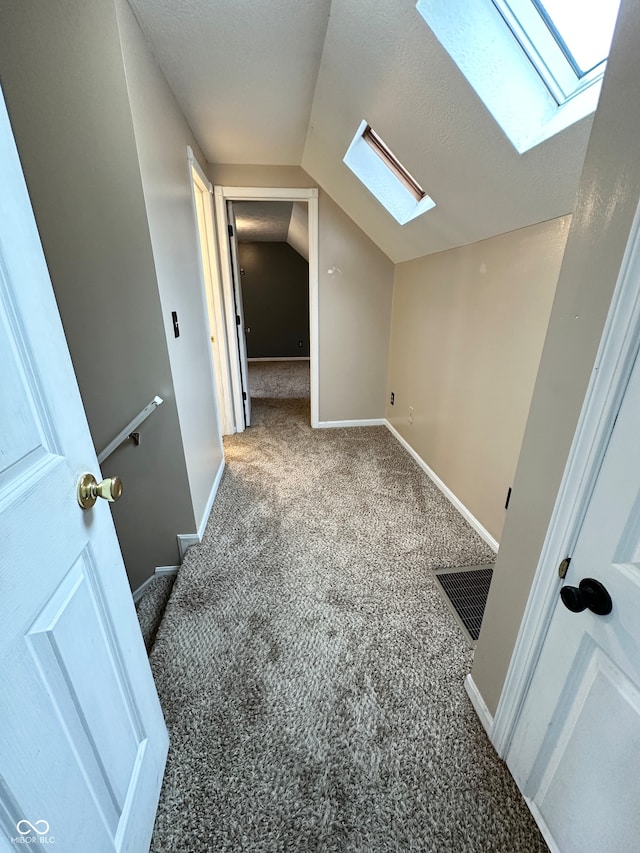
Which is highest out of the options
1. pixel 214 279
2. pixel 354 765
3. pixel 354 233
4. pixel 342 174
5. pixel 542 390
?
pixel 342 174

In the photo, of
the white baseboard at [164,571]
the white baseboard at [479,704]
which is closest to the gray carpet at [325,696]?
the white baseboard at [479,704]

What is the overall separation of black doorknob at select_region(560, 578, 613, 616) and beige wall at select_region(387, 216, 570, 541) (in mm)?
1124

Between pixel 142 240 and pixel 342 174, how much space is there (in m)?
1.62

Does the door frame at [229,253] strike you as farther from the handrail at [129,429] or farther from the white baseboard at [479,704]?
the white baseboard at [479,704]

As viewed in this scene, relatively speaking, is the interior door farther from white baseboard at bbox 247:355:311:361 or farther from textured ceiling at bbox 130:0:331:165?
white baseboard at bbox 247:355:311:361

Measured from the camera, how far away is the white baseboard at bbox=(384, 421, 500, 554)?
1.97m

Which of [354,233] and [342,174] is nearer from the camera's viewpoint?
[342,174]

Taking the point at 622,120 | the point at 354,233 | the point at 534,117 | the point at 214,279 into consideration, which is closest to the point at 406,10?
the point at 534,117

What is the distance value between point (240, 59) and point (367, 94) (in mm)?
593

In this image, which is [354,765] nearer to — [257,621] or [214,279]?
[257,621]

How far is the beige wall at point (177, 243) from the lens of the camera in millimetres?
1404

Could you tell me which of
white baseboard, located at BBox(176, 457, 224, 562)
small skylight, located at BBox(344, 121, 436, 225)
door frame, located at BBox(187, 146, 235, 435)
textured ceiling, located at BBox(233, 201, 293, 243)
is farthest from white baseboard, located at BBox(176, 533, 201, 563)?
textured ceiling, located at BBox(233, 201, 293, 243)

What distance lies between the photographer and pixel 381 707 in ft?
3.94

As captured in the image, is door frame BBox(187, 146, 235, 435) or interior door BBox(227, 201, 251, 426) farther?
interior door BBox(227, 201, 251, 426)
